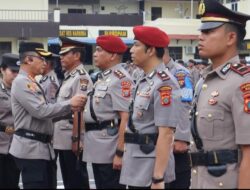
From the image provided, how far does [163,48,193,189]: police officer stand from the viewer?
661cm

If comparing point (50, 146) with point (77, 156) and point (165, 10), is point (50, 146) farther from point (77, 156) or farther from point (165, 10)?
point (165, 10)

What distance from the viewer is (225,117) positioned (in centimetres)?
392

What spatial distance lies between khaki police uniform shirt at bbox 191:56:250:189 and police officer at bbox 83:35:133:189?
2.36 meters

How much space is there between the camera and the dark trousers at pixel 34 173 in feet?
19.6

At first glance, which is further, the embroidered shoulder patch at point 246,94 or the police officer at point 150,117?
the police officer at point 150,117

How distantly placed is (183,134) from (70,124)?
Result: 155 centimetres

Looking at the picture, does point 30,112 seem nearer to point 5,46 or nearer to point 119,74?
point 119,74

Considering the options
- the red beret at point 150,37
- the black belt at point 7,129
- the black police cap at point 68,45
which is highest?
the red beret at point 150,37

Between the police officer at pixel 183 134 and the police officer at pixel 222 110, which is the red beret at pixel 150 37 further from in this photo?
the police officer at pixel 183 134

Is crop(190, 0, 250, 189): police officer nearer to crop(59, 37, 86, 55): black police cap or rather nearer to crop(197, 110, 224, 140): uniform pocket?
crop(197, 110, 224, 140): uniform pocket

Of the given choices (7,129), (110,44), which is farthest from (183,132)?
(7,129)

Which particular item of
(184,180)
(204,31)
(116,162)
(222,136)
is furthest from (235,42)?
(184,180)

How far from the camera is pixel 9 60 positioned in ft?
24.7

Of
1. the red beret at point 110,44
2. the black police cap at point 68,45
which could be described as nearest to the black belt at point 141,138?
the red beret at point 110,44
